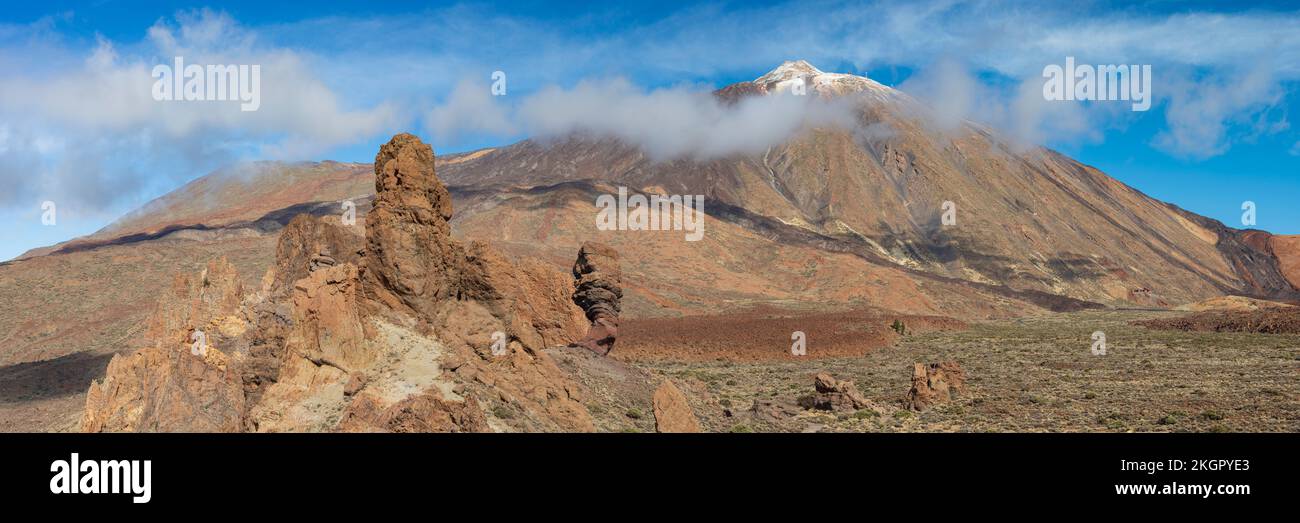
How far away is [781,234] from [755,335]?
64.3m

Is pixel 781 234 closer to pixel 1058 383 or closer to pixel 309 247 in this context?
pixel 1058 383

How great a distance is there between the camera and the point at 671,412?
17906 millimetres

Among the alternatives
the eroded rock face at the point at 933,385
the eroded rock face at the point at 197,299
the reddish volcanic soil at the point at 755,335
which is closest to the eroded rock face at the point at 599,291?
the eroded rock face at the point at 933,385

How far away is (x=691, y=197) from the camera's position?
12388 centimetres

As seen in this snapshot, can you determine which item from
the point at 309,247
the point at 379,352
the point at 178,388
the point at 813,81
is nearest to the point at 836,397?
the point at 379,352

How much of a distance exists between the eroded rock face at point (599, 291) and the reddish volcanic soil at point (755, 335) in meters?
14.2

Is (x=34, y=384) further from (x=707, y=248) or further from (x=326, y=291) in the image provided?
(x=707, y=248)

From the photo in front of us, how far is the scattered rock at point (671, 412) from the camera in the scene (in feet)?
58.3

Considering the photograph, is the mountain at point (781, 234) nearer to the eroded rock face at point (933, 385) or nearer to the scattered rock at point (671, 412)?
the scattered rock at point (671, 412)

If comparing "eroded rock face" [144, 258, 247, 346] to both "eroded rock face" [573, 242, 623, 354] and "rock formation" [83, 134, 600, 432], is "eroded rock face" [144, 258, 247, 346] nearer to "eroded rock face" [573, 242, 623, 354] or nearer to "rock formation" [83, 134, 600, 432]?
"rock formation" [83, 134, 600, 432]

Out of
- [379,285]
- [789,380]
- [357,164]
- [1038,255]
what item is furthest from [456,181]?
[379,285]

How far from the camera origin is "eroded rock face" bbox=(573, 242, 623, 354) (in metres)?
27.9

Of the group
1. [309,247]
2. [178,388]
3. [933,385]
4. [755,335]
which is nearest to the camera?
[178,388]

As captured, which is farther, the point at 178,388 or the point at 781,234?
the point at 781,234
